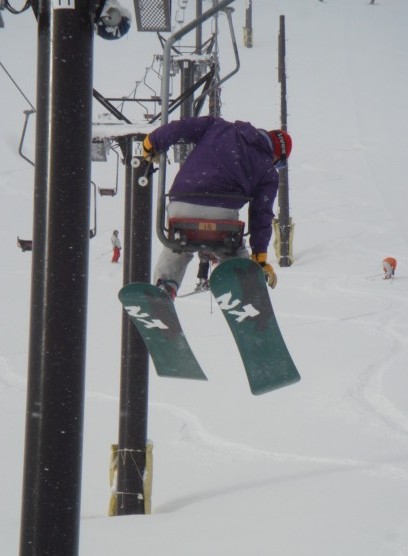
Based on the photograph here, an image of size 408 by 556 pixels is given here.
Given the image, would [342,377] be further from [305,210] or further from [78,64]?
[305,210]

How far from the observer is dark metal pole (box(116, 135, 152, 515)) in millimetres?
4766

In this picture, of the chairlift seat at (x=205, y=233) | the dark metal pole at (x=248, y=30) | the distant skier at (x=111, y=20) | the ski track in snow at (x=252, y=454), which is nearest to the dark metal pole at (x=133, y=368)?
the chairlift seat at (x=205, y=233)

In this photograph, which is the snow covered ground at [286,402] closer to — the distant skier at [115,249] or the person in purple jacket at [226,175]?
the distant skier at [115,249]

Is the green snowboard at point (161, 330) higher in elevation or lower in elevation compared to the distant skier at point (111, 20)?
lower

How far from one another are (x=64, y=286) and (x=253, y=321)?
116cm

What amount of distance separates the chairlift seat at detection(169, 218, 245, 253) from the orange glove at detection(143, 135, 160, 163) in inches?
10.6

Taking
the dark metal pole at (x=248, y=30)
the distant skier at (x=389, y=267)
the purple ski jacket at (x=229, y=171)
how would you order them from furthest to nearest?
the dark metal pole at (x=248, y=30) → the distant skier at (x=389, y=267) → the purple ski jacket at (x=229, y=171)

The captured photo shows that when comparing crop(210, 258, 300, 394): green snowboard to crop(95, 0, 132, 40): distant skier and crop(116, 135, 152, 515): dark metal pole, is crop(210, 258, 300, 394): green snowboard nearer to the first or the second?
crop(95, 0, 132, 40): distant skier

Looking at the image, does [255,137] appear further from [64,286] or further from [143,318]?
[64,286]

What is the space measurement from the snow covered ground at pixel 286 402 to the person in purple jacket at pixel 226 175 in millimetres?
959

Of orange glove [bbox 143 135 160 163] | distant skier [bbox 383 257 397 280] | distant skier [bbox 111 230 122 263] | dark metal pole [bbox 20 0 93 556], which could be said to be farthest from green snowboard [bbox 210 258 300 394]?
distant skier [bbox 111 230 122 263]

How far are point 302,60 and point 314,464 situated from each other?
111 ft

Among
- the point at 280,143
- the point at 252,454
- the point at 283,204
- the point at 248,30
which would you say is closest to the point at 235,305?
the point at 280,143

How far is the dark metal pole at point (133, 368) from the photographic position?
477cm
